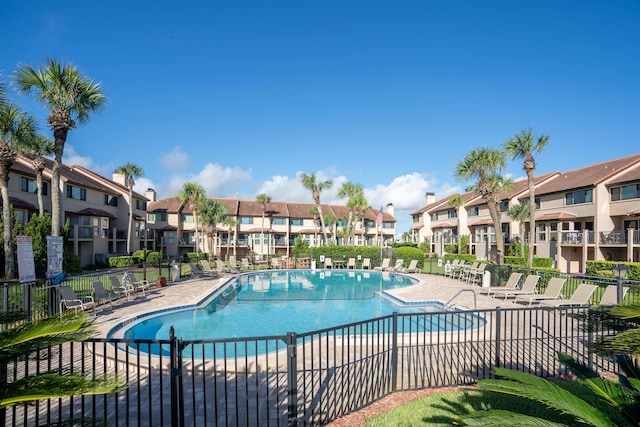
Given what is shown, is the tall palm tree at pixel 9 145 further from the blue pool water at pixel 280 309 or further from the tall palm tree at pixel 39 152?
the blue pool water at pixel 280 309

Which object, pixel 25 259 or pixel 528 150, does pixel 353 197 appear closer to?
pixel 528 150

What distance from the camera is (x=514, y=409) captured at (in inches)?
213

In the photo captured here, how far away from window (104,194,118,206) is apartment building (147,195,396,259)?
7.64 meters

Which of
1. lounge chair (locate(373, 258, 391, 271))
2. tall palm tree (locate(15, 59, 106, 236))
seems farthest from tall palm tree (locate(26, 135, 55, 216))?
lounge chair (locate(373, 258, 391, 271))

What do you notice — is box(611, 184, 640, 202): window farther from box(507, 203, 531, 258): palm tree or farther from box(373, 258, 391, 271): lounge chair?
box(373, 258, 391, 271): lounge chair

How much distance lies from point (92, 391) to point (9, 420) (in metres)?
4.66

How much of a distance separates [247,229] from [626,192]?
136ft

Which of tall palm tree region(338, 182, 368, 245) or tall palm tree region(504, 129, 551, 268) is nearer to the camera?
tall palm tree region(504, 129, 551, 268)

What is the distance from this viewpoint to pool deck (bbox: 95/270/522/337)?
1241cm

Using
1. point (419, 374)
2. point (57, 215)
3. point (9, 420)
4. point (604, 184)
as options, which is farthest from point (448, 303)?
point (604, 184)

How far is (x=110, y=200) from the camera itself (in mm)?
38125

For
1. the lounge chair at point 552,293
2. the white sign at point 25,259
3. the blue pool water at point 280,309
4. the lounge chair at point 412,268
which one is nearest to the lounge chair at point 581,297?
the lounge chair at point 552,293

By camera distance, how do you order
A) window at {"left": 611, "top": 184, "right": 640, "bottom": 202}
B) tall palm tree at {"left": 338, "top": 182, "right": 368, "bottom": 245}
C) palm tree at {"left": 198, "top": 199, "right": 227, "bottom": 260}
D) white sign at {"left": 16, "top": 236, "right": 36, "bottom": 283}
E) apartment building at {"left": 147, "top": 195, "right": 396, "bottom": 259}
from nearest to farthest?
white sign at {"left": 16, "top": 236, "right": 36, "bottom": 283} → window at {"left": 611, "top": 184, "right": 640, "bottom": 202} → palm tree at {"left": 198, "top": 199, "right": 227, "bottom": 260} → tall palm tree at {"left": 338, "top": 182, "right": 368, "bottom": 245} → apartment building at {"left": 147, "top": 195, "right": 396, "bottom": 259}

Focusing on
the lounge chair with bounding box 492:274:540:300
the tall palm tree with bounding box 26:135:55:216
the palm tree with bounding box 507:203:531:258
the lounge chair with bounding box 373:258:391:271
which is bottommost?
the lounge chair with bounding box 373:258:391:271
